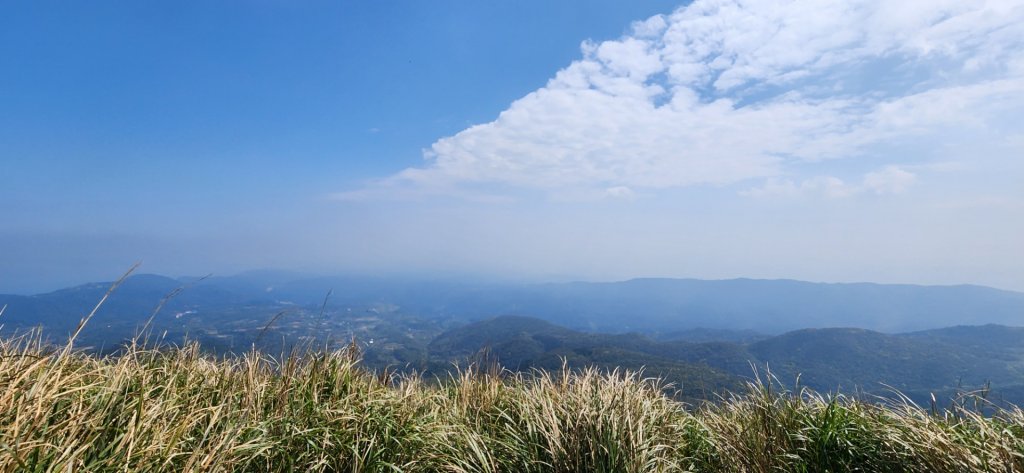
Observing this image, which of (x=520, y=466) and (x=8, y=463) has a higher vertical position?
(x=8, y=463)

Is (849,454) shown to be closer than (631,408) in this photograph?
Yes

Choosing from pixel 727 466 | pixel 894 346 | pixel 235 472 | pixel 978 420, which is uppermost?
pixel 978 420

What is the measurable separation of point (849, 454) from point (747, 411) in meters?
1.44

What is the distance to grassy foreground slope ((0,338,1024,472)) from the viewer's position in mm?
2693

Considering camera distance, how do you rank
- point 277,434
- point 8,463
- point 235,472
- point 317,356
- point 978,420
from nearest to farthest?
point 8,463
point 235,472
point 277,434
point 978,420
point 317,356

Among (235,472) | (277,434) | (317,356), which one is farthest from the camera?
(317,356)

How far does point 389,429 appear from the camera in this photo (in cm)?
410

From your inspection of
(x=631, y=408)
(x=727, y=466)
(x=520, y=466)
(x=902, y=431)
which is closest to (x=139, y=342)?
(x=520, y=466)

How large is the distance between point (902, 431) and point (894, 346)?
10069 inches

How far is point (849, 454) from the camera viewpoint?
12.5 ft

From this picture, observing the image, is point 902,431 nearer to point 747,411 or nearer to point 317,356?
point 747,411

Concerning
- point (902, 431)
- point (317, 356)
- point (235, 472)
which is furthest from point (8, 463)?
point (902, 431)

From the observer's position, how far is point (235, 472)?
3.09 m

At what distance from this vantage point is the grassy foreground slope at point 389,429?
2.69 m
